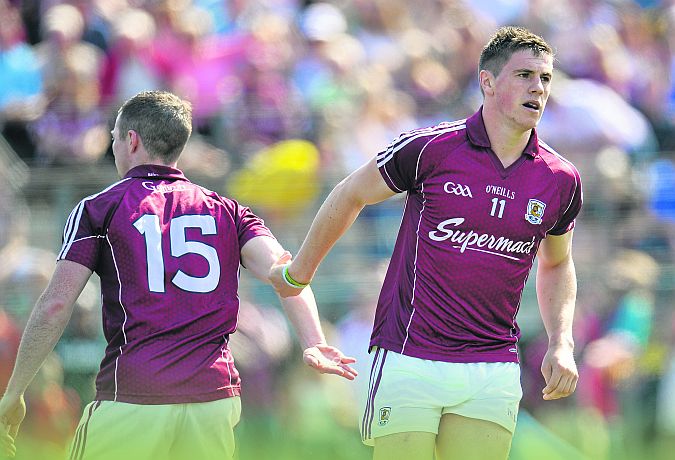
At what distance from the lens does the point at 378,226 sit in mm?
10914

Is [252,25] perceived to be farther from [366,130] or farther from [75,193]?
[75,193]

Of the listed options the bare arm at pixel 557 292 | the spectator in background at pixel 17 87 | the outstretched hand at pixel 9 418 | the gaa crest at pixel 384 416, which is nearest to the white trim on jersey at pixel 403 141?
the bare arm at pixel 557 292

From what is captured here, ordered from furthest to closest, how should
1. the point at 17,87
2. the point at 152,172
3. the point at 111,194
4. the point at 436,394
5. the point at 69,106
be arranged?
1. the point at 17,87
2. the point at 69,106
3. the point at 152,172
4. the point at 111,194
5. the point at 436,394

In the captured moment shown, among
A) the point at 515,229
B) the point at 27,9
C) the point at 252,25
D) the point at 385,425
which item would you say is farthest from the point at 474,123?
the point at 27,9

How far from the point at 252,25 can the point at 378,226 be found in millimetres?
2727

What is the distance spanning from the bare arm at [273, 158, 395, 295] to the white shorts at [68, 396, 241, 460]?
0.78 m

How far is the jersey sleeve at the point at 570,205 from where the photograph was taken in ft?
20.3

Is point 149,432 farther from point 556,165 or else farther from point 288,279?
point 556,165

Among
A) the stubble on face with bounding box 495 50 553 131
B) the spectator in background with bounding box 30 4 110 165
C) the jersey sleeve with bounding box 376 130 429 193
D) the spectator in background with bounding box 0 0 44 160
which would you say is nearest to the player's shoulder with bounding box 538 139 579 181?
the stubble on face with bounding box 495 50 553 131

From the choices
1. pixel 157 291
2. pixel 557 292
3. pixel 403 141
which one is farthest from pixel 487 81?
pixel 157 291

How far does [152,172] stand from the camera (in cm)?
631

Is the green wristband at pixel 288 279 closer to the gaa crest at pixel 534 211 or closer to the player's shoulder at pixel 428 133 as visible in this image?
the player's shoulder at pixel 428 133

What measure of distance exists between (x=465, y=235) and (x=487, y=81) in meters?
0.80

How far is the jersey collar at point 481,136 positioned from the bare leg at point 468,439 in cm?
134
